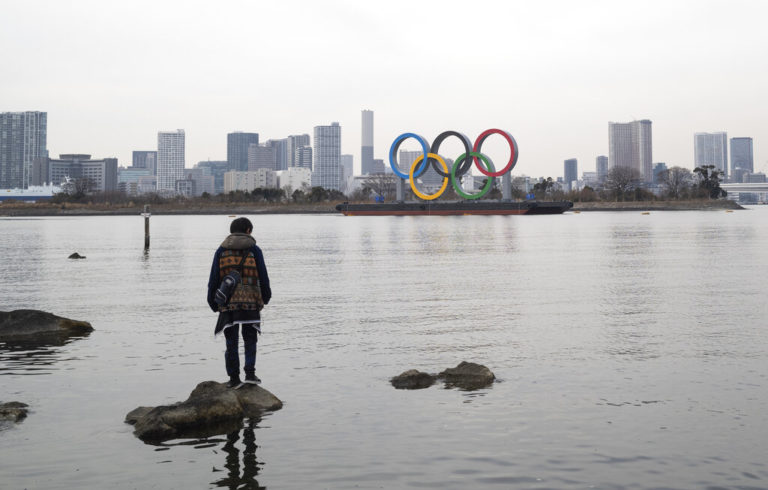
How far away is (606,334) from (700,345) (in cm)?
206

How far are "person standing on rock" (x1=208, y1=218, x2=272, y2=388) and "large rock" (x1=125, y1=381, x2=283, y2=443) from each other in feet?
2.63

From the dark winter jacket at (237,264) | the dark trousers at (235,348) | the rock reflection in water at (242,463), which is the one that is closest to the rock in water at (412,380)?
the dark trousers at (235,348)

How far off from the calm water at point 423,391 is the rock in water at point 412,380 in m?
0.26

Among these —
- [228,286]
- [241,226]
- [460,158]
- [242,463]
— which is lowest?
[242,463]

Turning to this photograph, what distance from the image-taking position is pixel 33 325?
17406 millimetres

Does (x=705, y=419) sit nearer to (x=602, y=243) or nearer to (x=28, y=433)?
(x=28, y=433)

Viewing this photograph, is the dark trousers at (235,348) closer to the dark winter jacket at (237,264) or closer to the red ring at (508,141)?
the dark winter jacket at (237,264)

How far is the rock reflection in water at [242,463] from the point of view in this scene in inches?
319

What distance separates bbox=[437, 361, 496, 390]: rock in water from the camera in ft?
40.2

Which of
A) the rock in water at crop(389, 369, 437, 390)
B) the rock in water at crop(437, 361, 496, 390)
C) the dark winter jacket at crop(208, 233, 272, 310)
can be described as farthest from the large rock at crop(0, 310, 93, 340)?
the rock in water at crop(437, 361, 496, 390)

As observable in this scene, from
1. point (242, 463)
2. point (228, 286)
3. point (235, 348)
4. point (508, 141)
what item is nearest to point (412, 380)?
point (235, 348)

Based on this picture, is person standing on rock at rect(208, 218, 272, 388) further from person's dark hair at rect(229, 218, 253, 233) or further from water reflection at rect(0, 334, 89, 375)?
water reflection at rect(0, 334, 89, 375)

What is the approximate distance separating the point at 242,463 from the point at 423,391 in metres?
3.84

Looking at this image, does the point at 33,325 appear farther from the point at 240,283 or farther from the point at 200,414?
the point at 200,414
